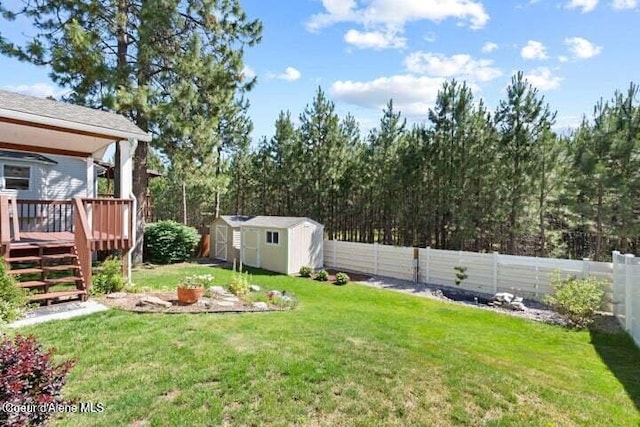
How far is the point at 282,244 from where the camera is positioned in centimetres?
1445

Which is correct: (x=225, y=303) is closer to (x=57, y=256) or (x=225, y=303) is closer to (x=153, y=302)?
(x=153, y=302)

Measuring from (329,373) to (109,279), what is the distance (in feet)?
19.1

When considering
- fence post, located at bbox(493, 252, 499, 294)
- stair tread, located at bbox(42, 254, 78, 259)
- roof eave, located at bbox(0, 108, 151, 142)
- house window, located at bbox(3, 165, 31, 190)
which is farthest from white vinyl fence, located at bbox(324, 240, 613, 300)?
house window, located at bbox(3, 165, 31, 190)

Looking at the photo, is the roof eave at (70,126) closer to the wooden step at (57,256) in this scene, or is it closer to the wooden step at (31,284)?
the wooden step at (57,256)

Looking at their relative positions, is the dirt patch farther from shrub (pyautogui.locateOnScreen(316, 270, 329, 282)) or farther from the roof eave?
shrub (pyautogui.locateOnScreen(316, 270, 329, 282))

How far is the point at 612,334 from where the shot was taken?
7.84 meters

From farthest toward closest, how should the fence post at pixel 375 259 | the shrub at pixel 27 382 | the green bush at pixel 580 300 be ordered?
1. the fence post at pixel 375 259
2. the green bush at pixel 580 300
3. the shrub at pixel 27 382

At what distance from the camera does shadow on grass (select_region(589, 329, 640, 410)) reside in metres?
5.12

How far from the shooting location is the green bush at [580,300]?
8492 millimetres

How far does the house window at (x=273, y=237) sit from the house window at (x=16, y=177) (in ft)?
27.2

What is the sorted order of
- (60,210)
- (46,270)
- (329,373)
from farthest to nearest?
(60,210)
(46,270)
(329,373)

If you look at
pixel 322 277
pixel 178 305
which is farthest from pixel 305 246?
pixel 178 305

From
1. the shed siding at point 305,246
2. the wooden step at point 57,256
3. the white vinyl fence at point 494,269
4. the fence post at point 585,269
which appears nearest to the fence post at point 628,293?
the white vinyl fence at point 494,269

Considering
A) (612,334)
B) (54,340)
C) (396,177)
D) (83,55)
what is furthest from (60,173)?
(612,334)
